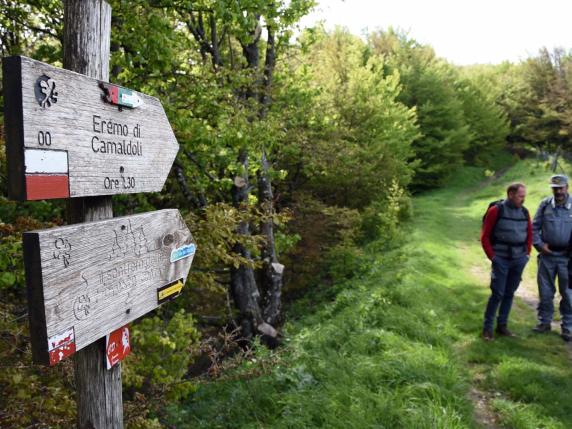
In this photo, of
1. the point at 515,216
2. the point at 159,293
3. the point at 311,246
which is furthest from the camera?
the point at 311,246

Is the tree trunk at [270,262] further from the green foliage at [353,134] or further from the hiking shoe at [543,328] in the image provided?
the hiking shoe at [543,328]

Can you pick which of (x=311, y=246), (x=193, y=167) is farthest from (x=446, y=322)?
(x=311, y=246)

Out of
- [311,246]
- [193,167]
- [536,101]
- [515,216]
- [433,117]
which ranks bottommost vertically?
[311,246]

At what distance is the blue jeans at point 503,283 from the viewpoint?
19.7 ft

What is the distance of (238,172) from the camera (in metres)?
6.91

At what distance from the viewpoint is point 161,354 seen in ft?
17.2

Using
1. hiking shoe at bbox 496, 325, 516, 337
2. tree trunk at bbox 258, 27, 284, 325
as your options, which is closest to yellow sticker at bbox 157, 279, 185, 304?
hiking shoe at bbox 496, 325, 516, 337

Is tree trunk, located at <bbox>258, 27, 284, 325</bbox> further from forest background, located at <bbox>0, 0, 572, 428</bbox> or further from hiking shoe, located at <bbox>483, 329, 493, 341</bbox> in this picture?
hiking shoe, located at <bbox>483, 329, 493, 341</bbox>

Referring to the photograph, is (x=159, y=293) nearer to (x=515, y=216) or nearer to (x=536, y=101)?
(x=515, y=216)

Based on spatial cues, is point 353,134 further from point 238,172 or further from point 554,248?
point 554,248

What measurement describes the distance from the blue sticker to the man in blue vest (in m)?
5.48

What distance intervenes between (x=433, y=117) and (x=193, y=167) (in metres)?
23.9

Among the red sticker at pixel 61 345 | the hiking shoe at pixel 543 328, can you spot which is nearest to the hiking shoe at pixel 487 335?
the hiking shoe at pixel 543 328

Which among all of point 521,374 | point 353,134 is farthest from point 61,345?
point 353,134
